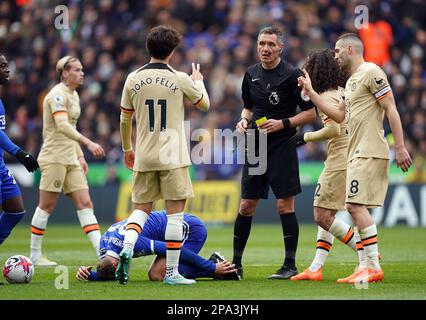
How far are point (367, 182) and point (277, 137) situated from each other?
4.90 feet

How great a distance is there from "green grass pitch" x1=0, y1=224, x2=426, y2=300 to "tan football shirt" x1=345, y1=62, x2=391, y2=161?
1317mm

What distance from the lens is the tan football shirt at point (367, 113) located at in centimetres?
892

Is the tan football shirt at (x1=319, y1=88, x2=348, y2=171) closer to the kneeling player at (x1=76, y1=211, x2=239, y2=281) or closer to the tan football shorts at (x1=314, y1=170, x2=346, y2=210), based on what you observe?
the tan football shorts at (x1=314, y1=170, x2=346, y2=210)

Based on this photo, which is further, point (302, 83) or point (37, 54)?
point (37, 54)

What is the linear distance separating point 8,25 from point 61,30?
5.67ft

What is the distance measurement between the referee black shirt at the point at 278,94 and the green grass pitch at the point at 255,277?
1786 mm

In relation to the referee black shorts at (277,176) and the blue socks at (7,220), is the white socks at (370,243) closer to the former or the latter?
the referee black shorts at (277,176)

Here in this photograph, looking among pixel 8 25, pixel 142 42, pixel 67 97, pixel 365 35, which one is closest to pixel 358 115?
pixel 67 97

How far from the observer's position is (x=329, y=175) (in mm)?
9898

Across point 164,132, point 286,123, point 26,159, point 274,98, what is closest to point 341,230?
point 286,123

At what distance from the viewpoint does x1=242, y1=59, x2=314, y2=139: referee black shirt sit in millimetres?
9984

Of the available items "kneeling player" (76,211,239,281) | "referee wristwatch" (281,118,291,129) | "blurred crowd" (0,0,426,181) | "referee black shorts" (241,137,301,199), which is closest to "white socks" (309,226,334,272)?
"referee black shorts" (241,137,301,199)

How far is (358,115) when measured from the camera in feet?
29.7
